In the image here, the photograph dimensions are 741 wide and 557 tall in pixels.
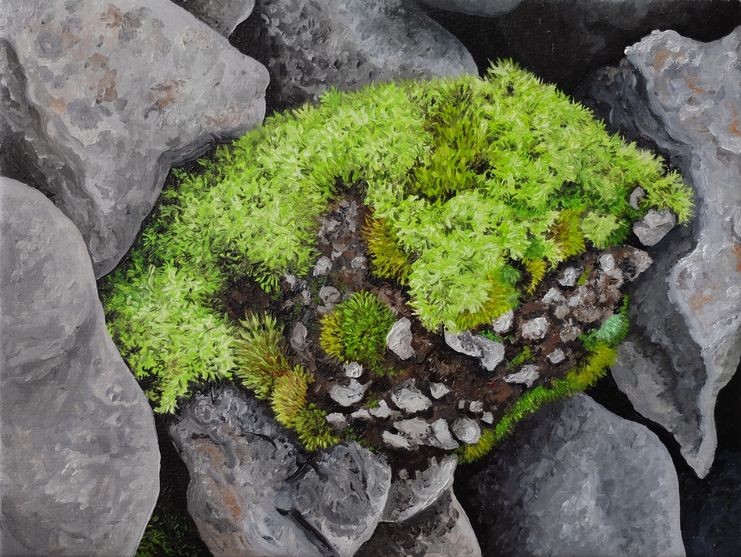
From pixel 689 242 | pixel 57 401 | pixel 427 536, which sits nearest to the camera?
pixel 57 401

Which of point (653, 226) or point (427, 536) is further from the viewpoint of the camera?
point (427, 536)

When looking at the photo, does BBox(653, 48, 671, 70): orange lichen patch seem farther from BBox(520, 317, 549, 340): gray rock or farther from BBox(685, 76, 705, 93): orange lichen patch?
BBox(520, 317, 549, 340): gray rock

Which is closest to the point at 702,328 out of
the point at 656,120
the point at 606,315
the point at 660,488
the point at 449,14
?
the point at 606,315

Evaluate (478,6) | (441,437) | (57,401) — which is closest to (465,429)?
(441,437)

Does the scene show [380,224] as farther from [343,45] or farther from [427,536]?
[427,536]

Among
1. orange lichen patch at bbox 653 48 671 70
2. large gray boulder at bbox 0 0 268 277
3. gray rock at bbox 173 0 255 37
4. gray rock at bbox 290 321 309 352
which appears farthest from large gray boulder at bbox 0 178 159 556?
orange lichen patch at bbox 653 48 671 70

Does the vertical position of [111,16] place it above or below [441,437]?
above

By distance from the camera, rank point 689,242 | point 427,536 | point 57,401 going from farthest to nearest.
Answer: point 427,536, point 689,242, point 57,401
